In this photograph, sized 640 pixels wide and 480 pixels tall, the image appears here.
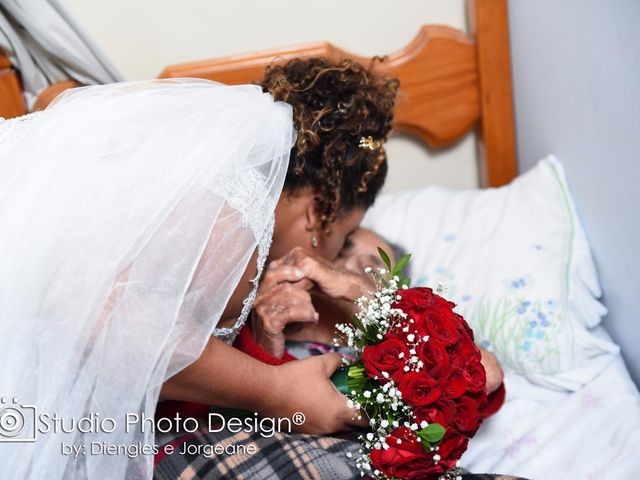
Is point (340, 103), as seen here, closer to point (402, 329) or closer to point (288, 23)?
point (402, 329)

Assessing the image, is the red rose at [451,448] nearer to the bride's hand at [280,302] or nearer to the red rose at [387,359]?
the red rose at [387,359]

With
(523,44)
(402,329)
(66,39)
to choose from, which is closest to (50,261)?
(402,329)

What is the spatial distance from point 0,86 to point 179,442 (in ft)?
3.19

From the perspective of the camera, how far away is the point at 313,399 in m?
1.14

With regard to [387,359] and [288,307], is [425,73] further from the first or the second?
[387,359]

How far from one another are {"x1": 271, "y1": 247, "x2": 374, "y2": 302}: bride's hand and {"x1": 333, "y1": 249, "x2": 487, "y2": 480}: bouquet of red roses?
0.28 metres

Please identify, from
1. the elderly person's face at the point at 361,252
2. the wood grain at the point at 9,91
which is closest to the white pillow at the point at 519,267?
the elderly person's face at the point at 361,252

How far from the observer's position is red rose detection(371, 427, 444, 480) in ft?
3.34

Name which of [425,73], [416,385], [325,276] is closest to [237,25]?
[425,73]

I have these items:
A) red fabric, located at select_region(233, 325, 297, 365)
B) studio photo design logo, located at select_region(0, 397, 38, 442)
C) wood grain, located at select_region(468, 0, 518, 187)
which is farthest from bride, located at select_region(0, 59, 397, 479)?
wood grain, located at select_region(468, 0, 518, 187)

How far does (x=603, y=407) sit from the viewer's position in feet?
4.62

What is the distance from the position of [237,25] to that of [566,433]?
1.23 m

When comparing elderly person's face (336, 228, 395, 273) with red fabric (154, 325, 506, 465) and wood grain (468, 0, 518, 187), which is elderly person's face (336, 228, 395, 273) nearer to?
red fabric (154, 325, 506, 465)

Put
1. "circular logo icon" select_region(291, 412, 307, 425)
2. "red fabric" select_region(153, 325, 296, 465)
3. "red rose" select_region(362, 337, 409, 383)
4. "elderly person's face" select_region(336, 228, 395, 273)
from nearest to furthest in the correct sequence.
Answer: "red rose" select_region(362, 337, 409, 383), "circular logo icon" select_region(291, 412, 307, 425), "red fabric" select_region(153, 325, 296, 465), "elderly person's face" select_region(336, 228, 395, 273)
